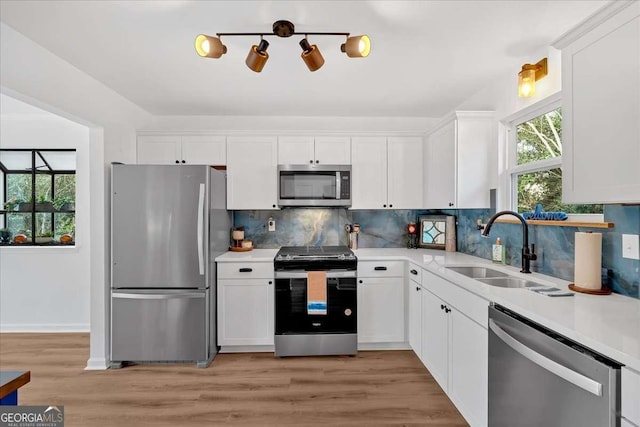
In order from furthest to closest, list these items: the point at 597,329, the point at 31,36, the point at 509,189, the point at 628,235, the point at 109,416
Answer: the point at 509,189 → the point at 109,416 → the point at 31,36 → the point at 628,235 → the point at 597,329

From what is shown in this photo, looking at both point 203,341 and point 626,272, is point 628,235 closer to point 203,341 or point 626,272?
point 626,272

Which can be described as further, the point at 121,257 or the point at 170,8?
the point at 121,257

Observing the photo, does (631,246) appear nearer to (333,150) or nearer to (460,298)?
(460,298)

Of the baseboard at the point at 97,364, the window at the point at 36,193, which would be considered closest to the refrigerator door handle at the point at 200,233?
the baseboard at the point at 97,364

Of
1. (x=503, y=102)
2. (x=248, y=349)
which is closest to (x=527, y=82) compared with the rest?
(x=503, y=102)

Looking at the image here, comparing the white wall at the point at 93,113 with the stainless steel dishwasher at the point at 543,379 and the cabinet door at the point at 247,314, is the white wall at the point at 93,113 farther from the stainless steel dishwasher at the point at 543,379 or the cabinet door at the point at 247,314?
the stainless steel dishwasher at the point at 543,379

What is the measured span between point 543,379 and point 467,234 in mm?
2027

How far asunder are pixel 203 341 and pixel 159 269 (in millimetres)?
731

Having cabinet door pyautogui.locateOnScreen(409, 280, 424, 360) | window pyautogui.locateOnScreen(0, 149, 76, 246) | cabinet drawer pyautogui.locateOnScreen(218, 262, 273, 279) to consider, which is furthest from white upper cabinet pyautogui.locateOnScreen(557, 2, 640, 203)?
window pyautogui.locateOnScreen(0, 149, 76, 246)

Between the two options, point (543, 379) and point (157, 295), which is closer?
point (543, 379)

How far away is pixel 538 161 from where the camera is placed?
2.27 meters

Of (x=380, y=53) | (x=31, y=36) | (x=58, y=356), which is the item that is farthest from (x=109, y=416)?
(x=380, y=53)

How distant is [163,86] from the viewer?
2.73 meters

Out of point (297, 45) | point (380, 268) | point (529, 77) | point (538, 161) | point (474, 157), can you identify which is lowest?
point (380, 268)
